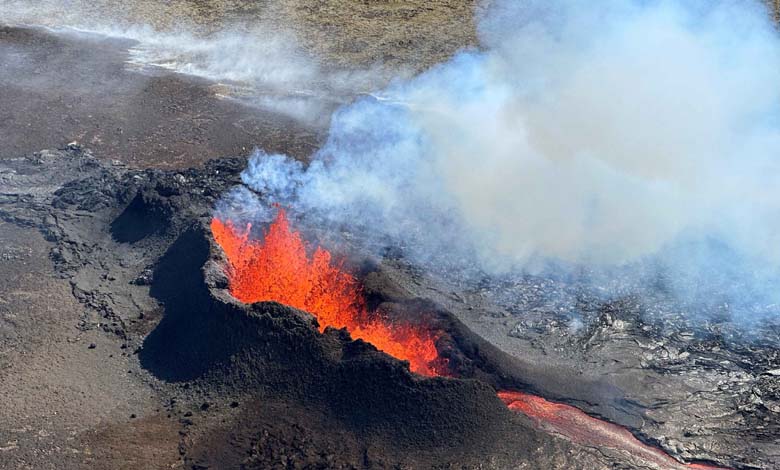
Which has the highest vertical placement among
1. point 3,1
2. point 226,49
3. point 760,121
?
point 760,121

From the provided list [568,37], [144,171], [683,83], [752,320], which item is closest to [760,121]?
[683,83]

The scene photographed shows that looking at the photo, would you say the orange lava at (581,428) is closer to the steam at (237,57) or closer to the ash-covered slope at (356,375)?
the ash-covered slope at (356,375)

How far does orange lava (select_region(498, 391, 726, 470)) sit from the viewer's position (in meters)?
12.7

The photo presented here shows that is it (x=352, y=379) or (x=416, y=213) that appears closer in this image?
(x=352, y=379)

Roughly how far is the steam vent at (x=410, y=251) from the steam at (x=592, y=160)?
0.07 m

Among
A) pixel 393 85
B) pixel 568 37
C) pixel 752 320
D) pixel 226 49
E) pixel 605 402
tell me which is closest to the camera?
pixel 605 402

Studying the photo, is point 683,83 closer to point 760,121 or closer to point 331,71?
point 760,121

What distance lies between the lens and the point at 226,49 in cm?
2888

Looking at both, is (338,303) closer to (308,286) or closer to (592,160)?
(308,286)

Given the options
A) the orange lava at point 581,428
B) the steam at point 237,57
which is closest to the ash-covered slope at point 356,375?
the orange lava at point 581,428

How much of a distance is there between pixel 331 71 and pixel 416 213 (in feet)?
33.5

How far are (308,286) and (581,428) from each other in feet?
18.8

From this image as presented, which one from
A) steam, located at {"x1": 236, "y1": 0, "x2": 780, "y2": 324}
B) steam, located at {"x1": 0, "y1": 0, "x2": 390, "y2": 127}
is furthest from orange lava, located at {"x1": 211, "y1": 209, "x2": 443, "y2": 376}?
steam, located at {"x1": 0, "y1": 0, "x2": 390, "y2": 127}

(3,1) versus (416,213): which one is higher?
(416,213)
